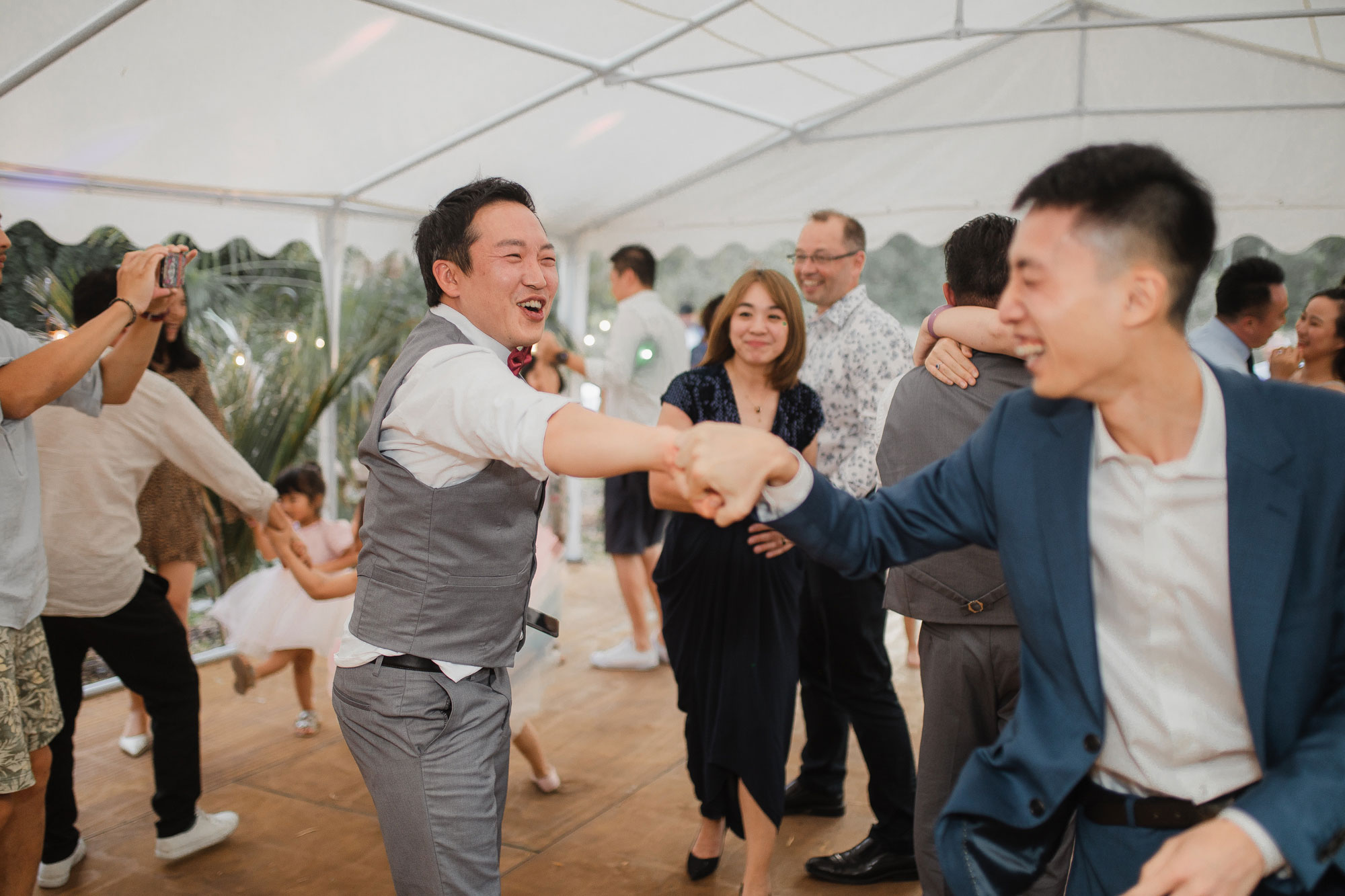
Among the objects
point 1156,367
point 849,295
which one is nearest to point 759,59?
point 849,295

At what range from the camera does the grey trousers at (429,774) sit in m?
1.71

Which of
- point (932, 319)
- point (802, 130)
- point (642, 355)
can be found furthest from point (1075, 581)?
point (802, 130)

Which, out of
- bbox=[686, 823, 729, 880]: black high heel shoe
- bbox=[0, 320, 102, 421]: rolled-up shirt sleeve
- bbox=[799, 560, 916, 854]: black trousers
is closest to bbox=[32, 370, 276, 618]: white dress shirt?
bbox=[0, 320, 102, 421]: rolled-up shirt sleeve

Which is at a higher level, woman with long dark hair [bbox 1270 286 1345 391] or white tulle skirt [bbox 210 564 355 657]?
woman with long dark hair [bbox 1270 286 1345 391]

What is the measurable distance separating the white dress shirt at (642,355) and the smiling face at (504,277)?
3.19 metres

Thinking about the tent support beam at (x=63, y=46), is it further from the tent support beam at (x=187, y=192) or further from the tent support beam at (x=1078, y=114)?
the tent support beam at (x=1078, y=114)

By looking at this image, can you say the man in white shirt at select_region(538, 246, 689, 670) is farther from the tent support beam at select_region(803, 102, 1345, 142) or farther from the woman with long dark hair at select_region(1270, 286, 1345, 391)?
the woman with long dark hair at select_region(1270, 286, 1345, 391)

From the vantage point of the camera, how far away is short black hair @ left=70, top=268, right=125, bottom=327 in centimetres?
294

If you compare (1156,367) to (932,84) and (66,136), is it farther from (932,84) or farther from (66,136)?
(932,84)

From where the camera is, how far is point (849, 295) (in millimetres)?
3537

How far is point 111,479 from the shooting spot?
2.96 m

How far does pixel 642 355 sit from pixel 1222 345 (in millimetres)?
2743

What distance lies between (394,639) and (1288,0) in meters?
4.70

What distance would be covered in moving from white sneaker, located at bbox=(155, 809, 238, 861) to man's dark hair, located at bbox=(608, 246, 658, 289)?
10.7 feet
